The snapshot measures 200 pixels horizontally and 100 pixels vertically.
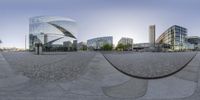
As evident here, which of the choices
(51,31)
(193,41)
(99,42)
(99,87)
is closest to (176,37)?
(193,41)

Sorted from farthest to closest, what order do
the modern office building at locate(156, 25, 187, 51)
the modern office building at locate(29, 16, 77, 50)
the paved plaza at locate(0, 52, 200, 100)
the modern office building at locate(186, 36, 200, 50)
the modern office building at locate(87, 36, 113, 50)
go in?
1. the modern office building at locate(87, 36, 113, 50)
2. the modern office building at locate(186, 36, 200, 50)
3. the modern office building at locate(156, 25, 187, 51)
4. the modern office building at locate(29, 16, 77, 50)
5. the paved plaza at locate(0, 52, 200, 100)

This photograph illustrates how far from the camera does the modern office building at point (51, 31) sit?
73.9m

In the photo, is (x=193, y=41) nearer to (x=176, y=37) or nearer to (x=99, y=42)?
(x=176, y=37)

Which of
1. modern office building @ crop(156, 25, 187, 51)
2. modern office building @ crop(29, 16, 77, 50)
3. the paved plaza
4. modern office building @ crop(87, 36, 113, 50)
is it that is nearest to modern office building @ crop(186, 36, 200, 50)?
modern office building @ crop(156, 25, 187, 51)

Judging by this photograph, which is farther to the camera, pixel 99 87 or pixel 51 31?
pixel 51 31

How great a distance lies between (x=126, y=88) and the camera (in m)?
6.36

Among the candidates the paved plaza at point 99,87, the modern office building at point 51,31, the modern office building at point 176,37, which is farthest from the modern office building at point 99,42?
the paved plaza at point 99,87

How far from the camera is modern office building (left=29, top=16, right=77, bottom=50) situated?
7394 cm

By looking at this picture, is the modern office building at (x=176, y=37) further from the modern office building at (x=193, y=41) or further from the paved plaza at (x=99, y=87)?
the paved plaza at (x=99, y=87)

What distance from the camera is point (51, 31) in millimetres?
79562

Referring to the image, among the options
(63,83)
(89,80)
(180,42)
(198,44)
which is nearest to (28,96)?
(63,83)

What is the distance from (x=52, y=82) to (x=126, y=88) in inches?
99.1

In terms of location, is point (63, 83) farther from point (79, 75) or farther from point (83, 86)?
point (79, 75)

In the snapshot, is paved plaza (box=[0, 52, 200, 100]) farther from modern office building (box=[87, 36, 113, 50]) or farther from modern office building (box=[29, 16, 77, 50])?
modern office building (box=[87, 36, 113, 50])
